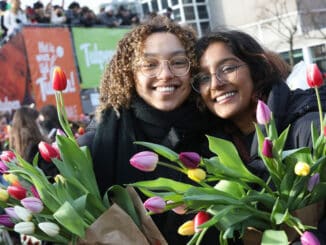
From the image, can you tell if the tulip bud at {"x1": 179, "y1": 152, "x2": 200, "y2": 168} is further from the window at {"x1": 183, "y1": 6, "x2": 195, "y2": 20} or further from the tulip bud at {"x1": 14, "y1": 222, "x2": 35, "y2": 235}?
the window at {"x1": 183, "y1": 6, "x2": 195, "y2": 20}

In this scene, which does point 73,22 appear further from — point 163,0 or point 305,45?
point 163,0

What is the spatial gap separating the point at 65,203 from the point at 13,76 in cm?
876

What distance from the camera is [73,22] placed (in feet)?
37.5

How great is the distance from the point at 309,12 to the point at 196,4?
9.40 m

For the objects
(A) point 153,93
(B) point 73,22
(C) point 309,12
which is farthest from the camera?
(C) point 309,12

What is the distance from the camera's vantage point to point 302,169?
3.54ft

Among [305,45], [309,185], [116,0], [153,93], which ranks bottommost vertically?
[305,45]

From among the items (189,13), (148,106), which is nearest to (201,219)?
(148,106)

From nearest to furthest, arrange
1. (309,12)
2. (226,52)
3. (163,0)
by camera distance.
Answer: (226,52) → (309,12) → (163,0)

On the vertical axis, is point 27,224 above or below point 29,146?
above

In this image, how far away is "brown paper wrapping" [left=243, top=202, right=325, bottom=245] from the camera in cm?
115

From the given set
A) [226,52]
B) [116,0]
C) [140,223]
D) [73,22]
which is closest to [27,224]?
[140,223]

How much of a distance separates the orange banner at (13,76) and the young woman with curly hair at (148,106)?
26.3 ft

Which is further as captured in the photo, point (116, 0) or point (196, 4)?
point (196, 4)
